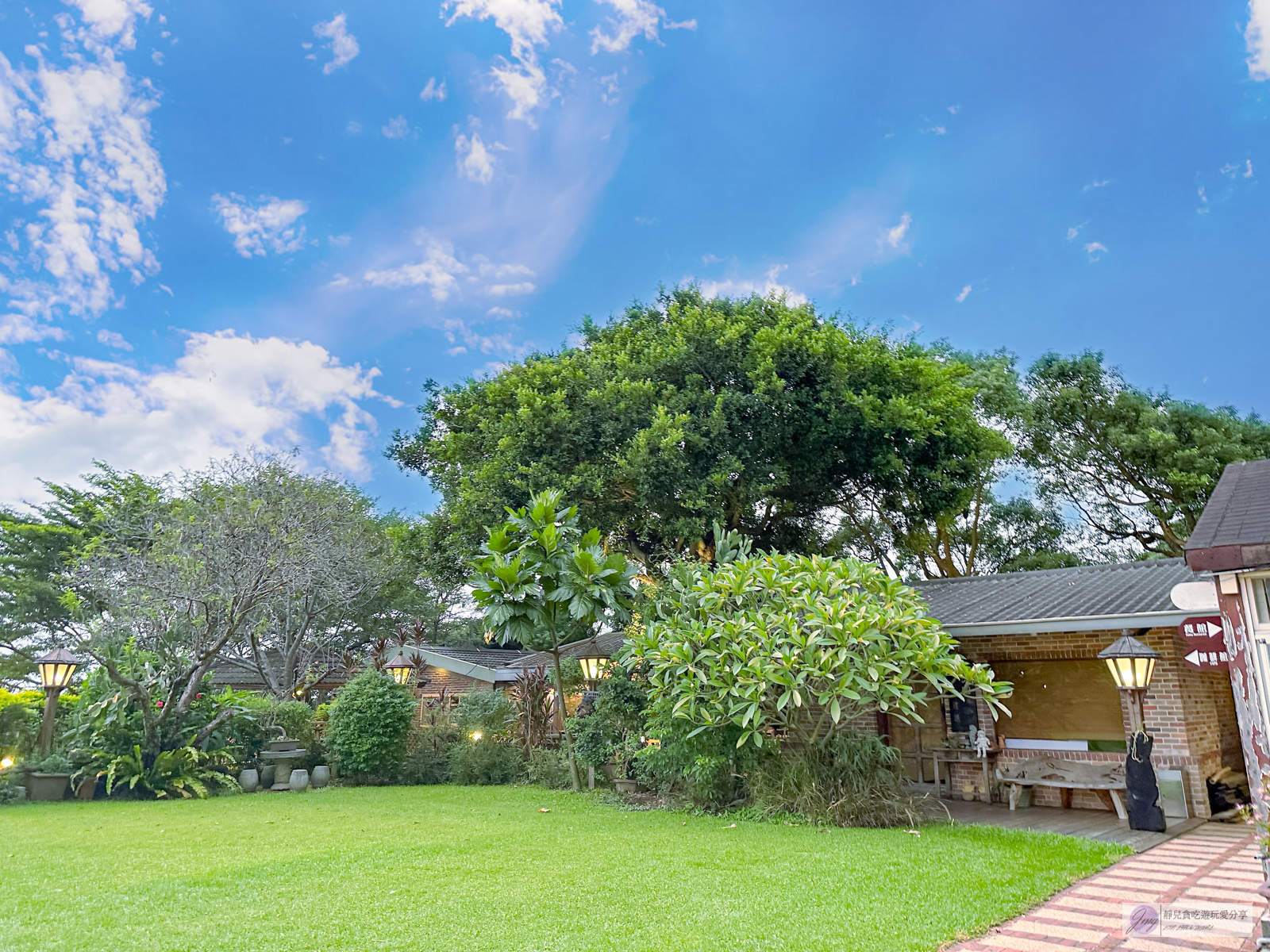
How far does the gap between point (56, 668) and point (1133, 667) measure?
1480 centimetres

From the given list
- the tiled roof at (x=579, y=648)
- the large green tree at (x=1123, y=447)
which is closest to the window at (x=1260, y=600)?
the tiled roof at (x=579, y=648)

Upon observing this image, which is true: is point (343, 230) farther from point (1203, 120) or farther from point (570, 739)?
point (1203, 120)

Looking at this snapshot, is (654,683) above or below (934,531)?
below

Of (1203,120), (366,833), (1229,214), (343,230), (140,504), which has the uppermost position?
(1203,120)

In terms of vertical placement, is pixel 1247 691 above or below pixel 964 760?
above

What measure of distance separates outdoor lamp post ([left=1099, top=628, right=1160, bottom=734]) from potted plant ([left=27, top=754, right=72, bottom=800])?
14724 millimetres

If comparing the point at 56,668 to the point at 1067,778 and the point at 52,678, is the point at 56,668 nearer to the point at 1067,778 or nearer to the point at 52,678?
the point at 52,678

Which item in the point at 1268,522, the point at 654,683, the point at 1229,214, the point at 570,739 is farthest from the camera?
the point at 1229,214

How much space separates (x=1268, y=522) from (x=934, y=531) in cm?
1888

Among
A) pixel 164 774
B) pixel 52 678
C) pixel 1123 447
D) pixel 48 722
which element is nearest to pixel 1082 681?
pixel 1123 447

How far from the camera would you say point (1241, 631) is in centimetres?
376

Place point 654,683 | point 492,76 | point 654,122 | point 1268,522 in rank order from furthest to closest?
1. point 654,122
2. point 492,76
3. point 654,683
4. point 1268,522

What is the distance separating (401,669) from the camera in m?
15.9

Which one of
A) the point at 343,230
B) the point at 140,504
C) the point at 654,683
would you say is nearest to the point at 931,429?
the point at 654,683
